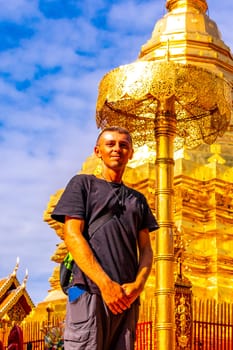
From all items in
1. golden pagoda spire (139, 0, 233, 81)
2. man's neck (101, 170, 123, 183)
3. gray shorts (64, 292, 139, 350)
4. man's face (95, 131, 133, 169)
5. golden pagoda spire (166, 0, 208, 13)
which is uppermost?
golden pagoda spire (166, 0, 208, 13)

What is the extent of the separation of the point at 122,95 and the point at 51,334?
123 inches

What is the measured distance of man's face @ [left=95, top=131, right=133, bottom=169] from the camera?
2.97 metres

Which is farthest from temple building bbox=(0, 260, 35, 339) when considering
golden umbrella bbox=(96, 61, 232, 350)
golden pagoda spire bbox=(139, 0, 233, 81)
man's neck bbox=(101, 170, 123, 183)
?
man's neck bbox=(101, 170, 123, 183)

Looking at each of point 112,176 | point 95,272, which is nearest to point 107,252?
point 95,272

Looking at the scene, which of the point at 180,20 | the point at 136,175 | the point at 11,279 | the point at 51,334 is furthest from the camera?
the point at 11,279

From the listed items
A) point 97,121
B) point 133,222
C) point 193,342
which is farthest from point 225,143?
point 133,222

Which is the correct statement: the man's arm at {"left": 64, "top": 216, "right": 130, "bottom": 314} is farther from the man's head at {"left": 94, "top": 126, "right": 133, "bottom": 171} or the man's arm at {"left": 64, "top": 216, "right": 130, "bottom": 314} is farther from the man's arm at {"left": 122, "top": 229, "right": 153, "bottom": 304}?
the man's head at {"left": 94, "top": 126, "right": 133, "bottom": 171}

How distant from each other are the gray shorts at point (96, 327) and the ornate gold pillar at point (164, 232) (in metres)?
4.94

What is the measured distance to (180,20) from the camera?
18625 millimetres

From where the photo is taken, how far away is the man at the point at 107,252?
270cm

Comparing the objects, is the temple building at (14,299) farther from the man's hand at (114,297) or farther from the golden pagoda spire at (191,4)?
the man's hand at (114,297)

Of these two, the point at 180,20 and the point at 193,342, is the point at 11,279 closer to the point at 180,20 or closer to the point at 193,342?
the point at 180,20

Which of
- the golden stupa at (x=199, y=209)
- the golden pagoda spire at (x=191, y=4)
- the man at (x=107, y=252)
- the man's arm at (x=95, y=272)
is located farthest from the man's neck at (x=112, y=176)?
the golden pagoda spire at (x=191, y=4)

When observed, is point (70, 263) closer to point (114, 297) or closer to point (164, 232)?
point (114, 297)
